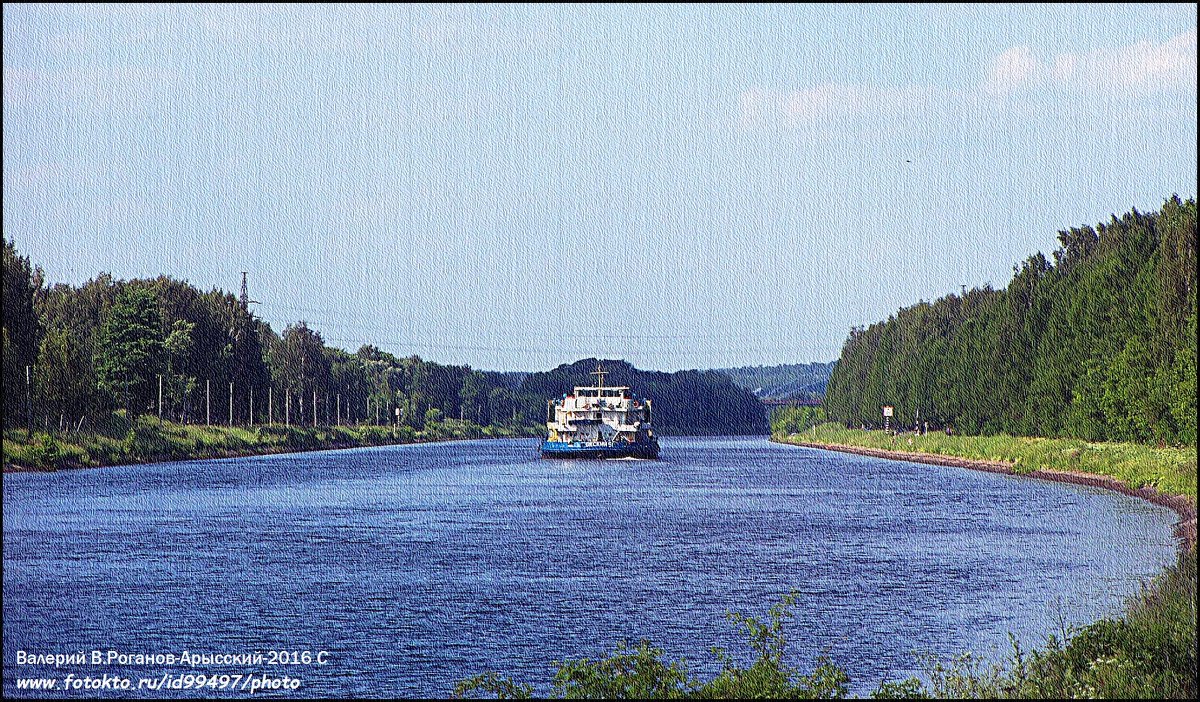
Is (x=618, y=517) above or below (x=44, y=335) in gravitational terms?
below

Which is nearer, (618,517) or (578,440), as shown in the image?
(618,517)

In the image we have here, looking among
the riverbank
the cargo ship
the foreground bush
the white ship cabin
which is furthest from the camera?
the white ship cabin

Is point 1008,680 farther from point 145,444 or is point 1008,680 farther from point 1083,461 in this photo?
point 145,444

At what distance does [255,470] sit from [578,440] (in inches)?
1693

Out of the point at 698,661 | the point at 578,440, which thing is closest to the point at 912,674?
the point at 698,661

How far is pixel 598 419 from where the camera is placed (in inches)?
5571

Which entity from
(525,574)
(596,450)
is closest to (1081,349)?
(525,574)

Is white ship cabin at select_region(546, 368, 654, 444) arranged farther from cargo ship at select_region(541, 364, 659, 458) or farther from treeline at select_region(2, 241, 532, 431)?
treeline at select_region(2, 241, 532, 431)

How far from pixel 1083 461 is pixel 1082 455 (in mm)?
1460

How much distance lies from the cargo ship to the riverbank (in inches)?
1014

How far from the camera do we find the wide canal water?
86.2 feet

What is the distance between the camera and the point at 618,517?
6022 cm

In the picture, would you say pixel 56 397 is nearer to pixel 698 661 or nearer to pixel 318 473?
pixel 318 473

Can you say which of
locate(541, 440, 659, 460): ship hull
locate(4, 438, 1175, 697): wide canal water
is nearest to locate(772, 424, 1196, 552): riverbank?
locate(4, 438, 1175, 697): wide canal water
